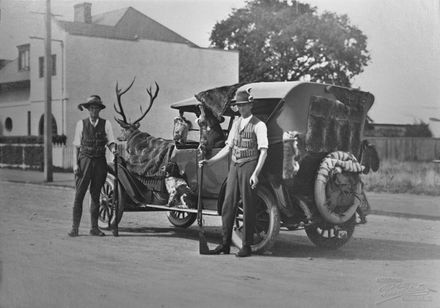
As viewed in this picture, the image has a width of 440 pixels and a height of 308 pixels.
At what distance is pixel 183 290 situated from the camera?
5465 mm

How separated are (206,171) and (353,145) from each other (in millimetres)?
1589

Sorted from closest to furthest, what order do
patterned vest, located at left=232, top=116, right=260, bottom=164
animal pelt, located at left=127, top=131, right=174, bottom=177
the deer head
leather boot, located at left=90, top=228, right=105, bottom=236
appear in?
patterned vest, located at left=232, top=116, right=260, bottom=164 → the deer head → leather boot, located at left=90, top=228, right=105, bottom=236 → animal pelt, located at left=127, top=131, right=174, bottom=177

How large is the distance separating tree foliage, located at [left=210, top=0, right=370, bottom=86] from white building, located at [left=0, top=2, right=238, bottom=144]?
31cm

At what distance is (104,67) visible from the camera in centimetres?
680

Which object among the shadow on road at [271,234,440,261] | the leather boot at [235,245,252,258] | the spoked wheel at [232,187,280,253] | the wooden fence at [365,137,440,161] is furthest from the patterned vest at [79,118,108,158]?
the wooden fence at [365,137,440,161]

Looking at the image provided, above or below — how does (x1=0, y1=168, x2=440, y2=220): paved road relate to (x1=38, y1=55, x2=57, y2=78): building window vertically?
below

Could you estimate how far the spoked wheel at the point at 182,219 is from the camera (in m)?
8.91

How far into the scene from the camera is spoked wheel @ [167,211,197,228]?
29.2 feet

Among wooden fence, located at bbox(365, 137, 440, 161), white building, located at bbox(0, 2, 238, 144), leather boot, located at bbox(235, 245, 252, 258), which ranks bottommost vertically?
leather boot, located at bbox(235, 245, 252, 258)

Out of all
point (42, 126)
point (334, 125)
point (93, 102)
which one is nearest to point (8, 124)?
point (42, 126)

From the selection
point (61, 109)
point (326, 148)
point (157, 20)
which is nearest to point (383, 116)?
point (326, 148)

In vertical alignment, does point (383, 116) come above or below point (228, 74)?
below

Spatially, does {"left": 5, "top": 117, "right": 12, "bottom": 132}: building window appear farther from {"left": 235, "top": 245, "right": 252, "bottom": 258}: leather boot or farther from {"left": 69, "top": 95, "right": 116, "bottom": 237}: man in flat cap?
{"left": 235, "top": 245, "right": 252, "bottom": 258}: leather boot

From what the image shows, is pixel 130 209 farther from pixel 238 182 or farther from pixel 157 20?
pixel 157 20
